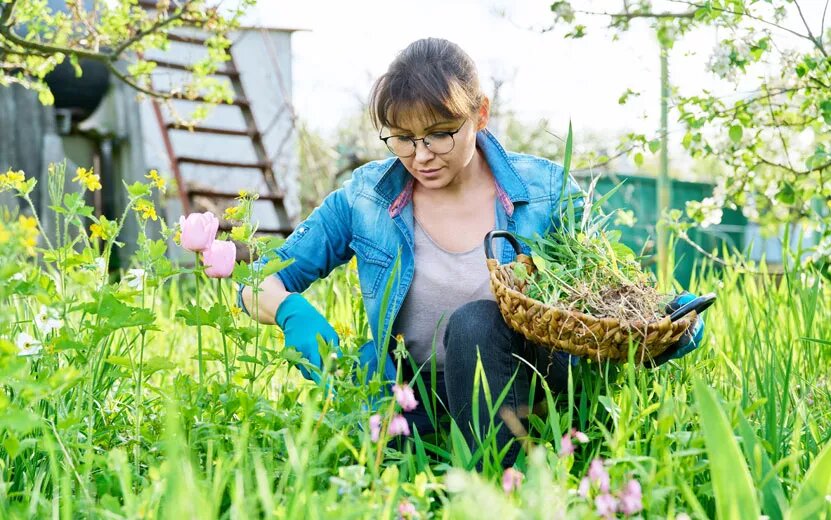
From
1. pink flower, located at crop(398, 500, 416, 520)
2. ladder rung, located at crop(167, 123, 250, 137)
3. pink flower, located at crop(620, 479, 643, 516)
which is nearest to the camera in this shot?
pink flower, located at crop(620, 479, 643, 516)

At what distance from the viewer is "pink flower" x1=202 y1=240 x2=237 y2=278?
162 centimetres

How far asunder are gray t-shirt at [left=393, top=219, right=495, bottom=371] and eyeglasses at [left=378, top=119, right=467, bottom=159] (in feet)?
0.87

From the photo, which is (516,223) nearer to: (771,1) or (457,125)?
(457,125)

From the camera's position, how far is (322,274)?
87.1 inches

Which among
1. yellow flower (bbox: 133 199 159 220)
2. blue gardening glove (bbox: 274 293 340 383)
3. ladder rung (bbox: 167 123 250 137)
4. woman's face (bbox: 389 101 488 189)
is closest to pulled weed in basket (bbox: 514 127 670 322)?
woman's face (bbox: 389 101 488 189)

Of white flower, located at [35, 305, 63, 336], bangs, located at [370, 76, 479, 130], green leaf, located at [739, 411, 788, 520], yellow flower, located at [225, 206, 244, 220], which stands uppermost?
bangs, located at [370, 76, 479, 130]

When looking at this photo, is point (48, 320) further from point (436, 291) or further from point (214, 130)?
point (214, 130)

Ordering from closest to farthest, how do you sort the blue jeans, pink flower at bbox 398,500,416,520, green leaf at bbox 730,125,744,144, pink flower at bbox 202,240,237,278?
pink flower at bbox 398,500,416,520
pink flower at bbox 202,240,237,278
the blue jeans
green leaf at bbox 730,125,744,144

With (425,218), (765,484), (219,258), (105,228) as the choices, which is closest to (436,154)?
(425,218)

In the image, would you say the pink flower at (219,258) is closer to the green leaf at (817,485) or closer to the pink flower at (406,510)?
the pink flower at (406,510)

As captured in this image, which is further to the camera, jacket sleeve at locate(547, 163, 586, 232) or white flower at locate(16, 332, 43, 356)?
jacket sleeve at locate(547, 163, 586, 232)

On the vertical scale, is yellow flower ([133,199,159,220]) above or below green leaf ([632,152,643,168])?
above

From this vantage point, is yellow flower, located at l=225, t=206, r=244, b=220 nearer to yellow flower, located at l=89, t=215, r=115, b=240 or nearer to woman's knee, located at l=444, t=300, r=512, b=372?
yellow flower, located at l=89, t=215, r=115, b=240

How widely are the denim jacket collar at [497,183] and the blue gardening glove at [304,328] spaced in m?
0.42
